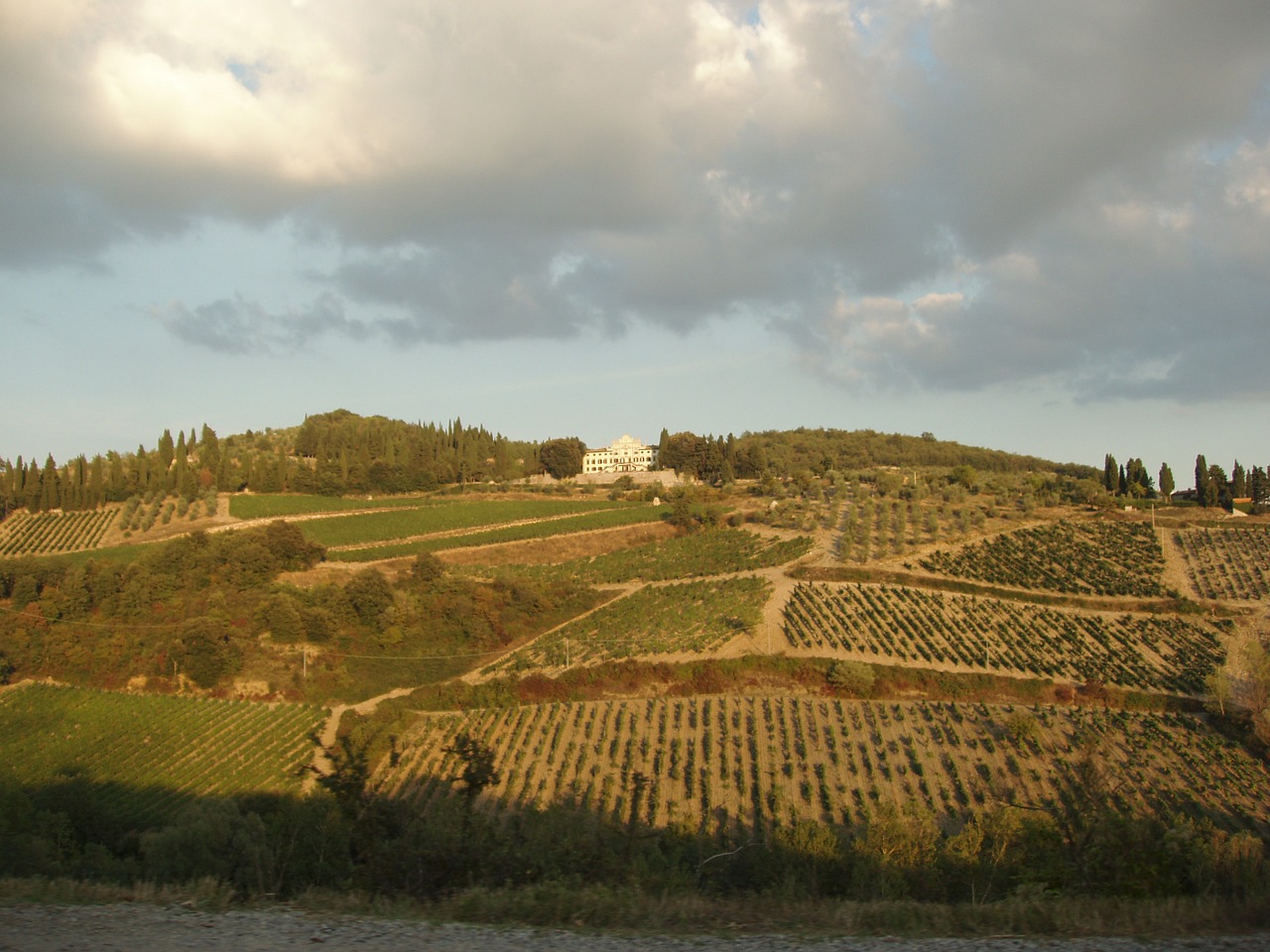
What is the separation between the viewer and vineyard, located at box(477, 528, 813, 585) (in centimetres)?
5303

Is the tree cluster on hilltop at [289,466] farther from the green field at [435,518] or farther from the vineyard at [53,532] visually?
the green field at [435,518]

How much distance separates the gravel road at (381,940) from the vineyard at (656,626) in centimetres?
3025

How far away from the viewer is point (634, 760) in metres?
27.0

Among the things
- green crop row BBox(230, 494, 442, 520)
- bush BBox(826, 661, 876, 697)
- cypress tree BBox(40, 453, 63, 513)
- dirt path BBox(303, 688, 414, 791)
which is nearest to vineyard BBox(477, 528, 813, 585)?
dirt path BBox(303, 688, 414, 791)

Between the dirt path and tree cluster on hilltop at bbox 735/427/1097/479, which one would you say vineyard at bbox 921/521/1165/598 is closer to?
the dirt path

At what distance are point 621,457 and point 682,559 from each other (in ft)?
189

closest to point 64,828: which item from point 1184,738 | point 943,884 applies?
point 943,884

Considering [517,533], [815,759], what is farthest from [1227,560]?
[517,533]

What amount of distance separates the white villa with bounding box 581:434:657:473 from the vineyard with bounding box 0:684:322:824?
7730 centimetres

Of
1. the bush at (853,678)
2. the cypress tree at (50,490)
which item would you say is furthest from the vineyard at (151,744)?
the cypress tree at (50,490)

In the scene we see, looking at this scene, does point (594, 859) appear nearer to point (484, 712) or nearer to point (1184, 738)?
point (484, 712)

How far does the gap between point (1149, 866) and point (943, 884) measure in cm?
255

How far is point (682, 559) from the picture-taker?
5706 centimetres

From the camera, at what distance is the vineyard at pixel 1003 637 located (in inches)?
1415
